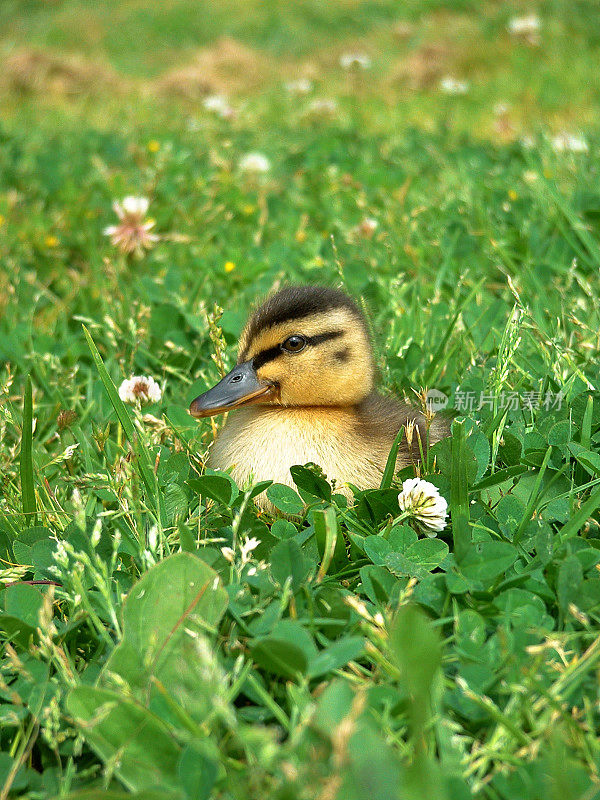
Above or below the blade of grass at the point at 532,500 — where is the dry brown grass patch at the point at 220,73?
below

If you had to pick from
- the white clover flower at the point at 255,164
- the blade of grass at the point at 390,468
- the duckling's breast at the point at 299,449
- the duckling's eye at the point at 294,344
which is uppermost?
the duckling's eye at the point at 294,344

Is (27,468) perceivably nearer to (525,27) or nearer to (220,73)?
(525,27)

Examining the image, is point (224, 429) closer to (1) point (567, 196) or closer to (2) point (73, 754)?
(2) point (73, 754)

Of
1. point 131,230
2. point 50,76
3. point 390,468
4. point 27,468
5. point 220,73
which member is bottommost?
point 50,76

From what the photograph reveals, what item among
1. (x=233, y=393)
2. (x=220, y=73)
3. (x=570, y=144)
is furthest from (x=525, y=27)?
(x=233, y=393)

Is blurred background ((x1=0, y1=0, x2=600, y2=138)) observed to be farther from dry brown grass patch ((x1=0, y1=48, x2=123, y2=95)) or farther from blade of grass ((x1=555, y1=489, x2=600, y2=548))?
blade of grass ((x1=555, y1=489, x2=600, y2=548))

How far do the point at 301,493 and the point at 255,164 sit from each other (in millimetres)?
3858

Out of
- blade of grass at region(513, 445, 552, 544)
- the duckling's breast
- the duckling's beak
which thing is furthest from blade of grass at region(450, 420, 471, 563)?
the duckling's beak

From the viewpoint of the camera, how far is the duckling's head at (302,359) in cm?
269

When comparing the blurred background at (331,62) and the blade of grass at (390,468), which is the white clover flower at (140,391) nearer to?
the blade of grass at (390,468)

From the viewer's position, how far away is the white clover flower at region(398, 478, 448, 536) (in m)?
2.14

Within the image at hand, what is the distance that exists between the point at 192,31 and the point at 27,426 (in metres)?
11.1

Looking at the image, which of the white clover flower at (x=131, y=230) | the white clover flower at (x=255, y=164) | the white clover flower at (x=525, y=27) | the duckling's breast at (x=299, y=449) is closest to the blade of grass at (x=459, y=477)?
the duckling's breast at (x=299, y=449)

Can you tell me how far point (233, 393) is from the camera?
A: 104 inches
